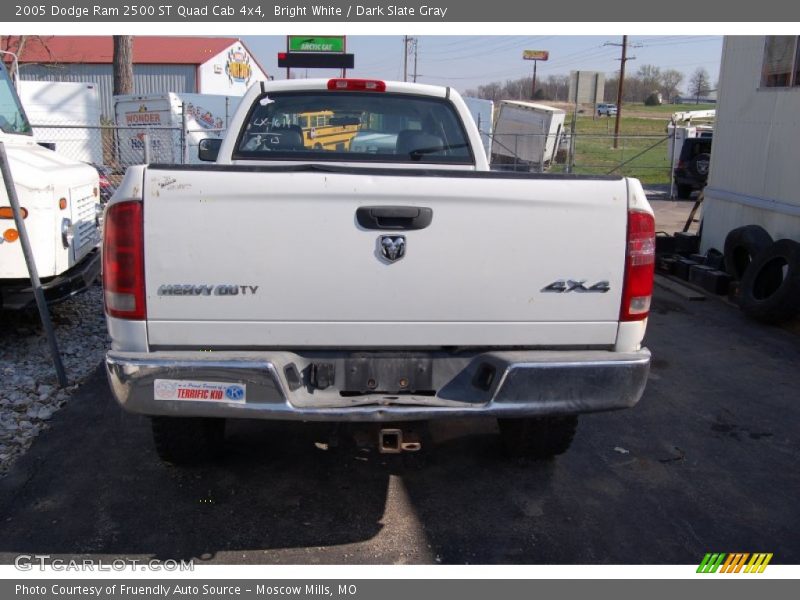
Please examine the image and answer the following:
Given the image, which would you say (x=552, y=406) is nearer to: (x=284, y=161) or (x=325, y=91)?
(x=284, y=161)

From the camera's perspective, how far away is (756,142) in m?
9.09

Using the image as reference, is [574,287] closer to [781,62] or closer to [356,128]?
[356,128]

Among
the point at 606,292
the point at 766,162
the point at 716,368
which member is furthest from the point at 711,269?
the point at 606,292

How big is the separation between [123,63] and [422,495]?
61.9 ft

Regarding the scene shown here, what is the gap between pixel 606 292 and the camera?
10.9 ft

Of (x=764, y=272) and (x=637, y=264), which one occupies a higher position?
(x=637, y=264)

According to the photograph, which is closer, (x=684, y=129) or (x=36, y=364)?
(x=36, y=364)

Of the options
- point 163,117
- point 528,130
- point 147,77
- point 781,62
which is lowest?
point 528,130

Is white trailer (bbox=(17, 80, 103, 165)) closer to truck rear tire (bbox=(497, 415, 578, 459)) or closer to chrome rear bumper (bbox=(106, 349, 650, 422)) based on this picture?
truck rear tire (bbox=(497, 415, 578, 459))

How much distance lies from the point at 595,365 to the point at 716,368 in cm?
364

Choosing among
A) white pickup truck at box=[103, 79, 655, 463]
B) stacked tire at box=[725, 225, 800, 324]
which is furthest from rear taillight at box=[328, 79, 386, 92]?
stacked tire at box=[725, 225, 800, 324]

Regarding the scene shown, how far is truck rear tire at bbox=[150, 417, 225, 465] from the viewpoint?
387 centimetres

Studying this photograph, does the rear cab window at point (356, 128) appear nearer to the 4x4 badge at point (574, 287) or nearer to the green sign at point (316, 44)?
the 4x4 badge at point (574, 287)

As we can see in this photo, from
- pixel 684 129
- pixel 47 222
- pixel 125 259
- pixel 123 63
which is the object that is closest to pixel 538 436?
pixel 125 259
